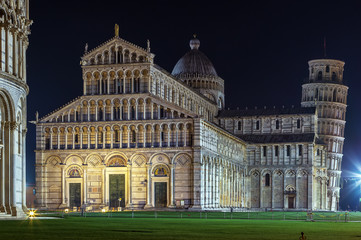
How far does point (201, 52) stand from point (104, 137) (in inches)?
1809

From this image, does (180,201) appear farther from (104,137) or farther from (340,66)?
(340,66)

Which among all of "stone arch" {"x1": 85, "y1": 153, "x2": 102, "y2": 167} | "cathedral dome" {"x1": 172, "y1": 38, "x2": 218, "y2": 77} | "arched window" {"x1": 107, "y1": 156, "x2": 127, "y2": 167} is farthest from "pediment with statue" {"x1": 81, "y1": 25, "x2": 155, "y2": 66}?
"cathedral dome" {"x1": 172, "y1": 38, "x2": 218, "y2": 77}

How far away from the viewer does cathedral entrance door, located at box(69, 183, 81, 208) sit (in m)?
99.9

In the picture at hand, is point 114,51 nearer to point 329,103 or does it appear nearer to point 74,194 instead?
point 74,194

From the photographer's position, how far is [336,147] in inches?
5915

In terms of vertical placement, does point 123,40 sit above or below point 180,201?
above

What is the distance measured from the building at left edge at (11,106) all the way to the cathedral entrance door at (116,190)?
50564mm

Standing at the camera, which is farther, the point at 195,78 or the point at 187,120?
the point at 195,78

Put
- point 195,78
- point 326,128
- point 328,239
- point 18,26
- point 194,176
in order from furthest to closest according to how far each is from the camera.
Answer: point 326,128, point 195,78, point 194,176, point 18,26, point 328,239

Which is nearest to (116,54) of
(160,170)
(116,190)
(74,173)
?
(160,170)

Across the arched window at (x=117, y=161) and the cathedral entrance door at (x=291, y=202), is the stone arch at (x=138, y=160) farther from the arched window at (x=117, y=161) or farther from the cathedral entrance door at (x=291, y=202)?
the cathedral entrance door at (x=291, y=202)

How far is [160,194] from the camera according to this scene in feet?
322

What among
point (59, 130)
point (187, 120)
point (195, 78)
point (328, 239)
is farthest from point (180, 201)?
point (328, 239)

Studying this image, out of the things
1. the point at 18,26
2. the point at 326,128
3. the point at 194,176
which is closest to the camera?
the point at 18,26
